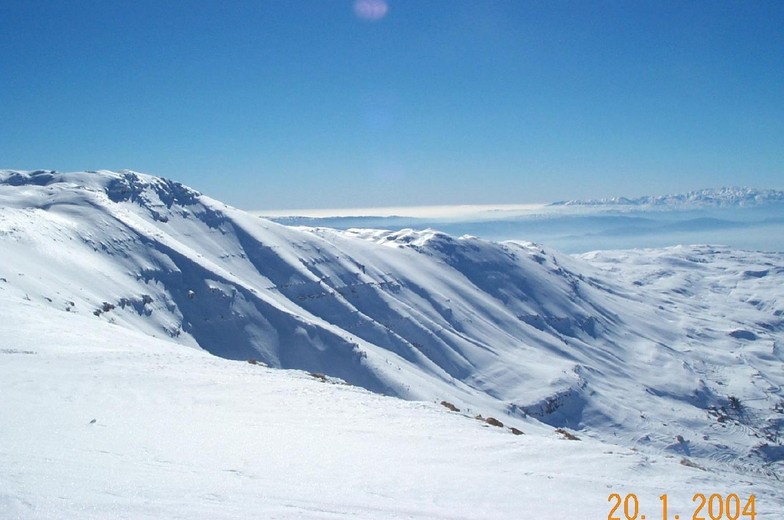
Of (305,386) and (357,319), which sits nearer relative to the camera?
(305,386)

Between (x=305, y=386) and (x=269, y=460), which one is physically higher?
(x=269, y=460)

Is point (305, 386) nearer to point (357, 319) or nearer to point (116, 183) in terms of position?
point (357, 319)

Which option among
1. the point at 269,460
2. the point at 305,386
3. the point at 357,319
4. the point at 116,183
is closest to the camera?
the point at 269,460

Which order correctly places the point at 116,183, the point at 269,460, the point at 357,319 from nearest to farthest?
the point at 269,460 → the point at 357,319 → the point at 116,183

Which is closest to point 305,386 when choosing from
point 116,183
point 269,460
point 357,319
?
point 269,460

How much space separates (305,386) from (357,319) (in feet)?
374

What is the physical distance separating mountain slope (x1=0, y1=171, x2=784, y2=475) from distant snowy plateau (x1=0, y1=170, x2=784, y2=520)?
0.76 m

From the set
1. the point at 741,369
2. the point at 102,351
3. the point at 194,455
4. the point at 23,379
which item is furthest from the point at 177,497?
the point at 741,369

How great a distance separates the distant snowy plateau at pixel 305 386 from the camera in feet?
32.6

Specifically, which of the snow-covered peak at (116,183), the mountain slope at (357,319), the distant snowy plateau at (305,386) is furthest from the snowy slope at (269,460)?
the snow-covered peak at (116,183)

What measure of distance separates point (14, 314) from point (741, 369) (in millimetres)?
214963

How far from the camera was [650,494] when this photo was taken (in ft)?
36.7

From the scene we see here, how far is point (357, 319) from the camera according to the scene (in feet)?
443

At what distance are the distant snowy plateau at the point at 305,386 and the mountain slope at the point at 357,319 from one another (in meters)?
0.76
